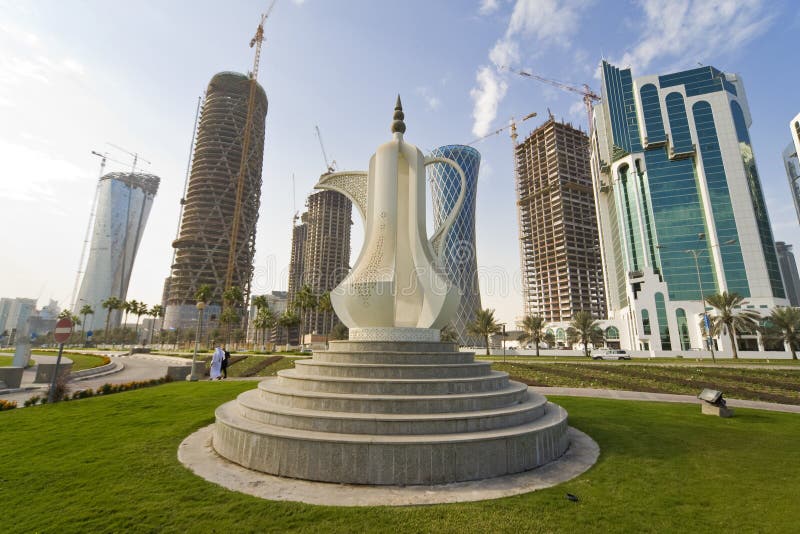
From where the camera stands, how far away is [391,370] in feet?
26.9

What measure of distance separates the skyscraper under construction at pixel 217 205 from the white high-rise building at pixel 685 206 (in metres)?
93.8

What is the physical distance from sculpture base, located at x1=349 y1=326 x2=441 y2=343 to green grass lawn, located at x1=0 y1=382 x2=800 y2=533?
197 inches

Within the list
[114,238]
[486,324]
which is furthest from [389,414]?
[114,238]

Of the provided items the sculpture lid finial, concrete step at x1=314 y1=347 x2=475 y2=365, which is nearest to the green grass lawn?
concrete step at x1=314 y1=347 x2=475 y2=365

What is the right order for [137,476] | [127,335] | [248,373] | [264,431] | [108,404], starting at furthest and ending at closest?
[127,335]
[248,373]
[108,404]
[264,431]
[137,476]

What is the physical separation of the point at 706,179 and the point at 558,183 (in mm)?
48138

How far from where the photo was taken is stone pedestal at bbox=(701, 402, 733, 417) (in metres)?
10.6

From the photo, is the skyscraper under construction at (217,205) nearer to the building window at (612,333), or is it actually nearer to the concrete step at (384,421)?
the building window at (612,333)

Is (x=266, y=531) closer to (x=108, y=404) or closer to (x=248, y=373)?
(x=108, y=404)

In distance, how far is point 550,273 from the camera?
108312mm

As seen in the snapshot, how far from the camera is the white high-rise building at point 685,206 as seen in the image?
59.2 m

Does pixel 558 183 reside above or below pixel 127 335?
above

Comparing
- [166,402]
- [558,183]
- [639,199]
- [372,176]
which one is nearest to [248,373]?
[166,402]

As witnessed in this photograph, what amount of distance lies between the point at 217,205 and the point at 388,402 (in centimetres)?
10468
